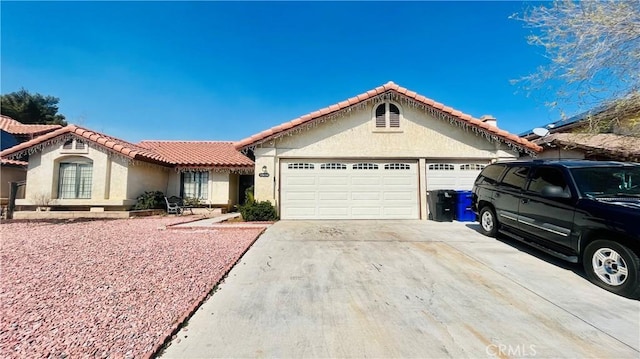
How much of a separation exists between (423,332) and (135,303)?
3699 mm

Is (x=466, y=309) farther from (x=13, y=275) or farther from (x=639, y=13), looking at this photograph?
(x=639, y=13)

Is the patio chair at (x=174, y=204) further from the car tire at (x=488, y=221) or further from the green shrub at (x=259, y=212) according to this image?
the car tire at (x=488, y=221)

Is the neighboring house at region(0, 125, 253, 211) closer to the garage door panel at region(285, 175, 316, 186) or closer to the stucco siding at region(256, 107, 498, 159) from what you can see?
the garage door panel at region(285, 175, 316, 186)

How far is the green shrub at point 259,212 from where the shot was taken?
10961 millimetres

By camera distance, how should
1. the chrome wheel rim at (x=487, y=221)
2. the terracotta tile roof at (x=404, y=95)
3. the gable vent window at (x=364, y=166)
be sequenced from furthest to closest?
the gable vent window at (x=364, y=166), the terracotta tile roof at (x=404, y=95), the chrome wheel rim at (x=487, y=221)

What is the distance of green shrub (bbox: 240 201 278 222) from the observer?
36.0 feet

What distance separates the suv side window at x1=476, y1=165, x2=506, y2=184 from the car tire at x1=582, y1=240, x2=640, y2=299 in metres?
3.02

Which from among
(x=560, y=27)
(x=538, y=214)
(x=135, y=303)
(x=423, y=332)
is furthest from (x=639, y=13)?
(x=135, y=303)

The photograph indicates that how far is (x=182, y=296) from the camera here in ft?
14.0

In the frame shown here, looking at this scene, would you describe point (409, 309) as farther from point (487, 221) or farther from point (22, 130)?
point (22, 130)

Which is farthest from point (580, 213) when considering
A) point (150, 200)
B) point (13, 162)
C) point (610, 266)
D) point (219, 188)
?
point (13, 162)

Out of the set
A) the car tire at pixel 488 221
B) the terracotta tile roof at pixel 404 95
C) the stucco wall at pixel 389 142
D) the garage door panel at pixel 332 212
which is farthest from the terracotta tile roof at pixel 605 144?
the garage door panel at pixel 332 212

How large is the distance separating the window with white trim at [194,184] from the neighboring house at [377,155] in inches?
277

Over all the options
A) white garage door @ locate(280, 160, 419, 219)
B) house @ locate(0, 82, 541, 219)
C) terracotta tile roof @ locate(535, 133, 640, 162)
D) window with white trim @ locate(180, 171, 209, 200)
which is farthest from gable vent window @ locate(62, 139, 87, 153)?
terracotta tile roof @ locate(535, 133, 640, 162)
